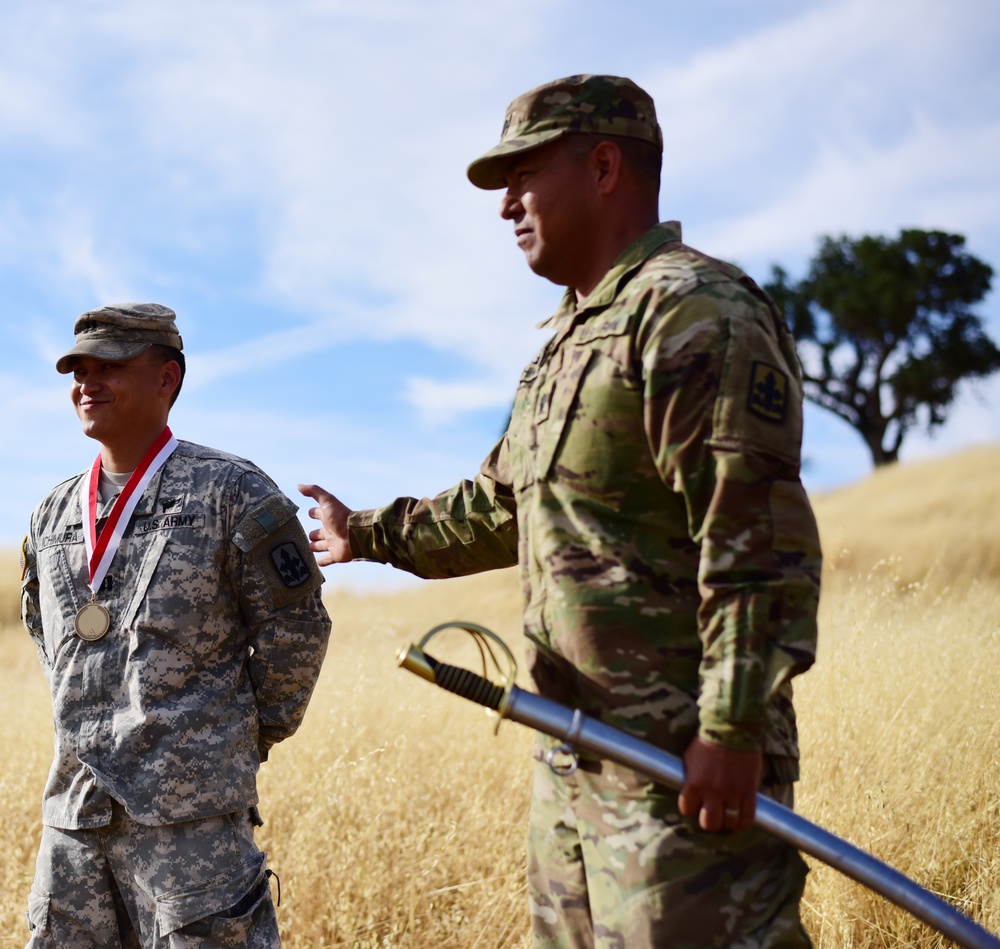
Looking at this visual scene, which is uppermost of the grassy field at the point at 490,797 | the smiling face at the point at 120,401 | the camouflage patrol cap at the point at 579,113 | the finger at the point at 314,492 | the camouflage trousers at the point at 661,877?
the camouflage patrol cap at the point at 579,113

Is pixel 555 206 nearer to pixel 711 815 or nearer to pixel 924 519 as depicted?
pixel 711 815

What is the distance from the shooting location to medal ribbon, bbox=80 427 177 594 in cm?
335

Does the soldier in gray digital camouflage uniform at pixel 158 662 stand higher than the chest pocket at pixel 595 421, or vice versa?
the chest pocket at pixel 595 421

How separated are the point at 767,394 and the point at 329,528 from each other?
131 centimetres

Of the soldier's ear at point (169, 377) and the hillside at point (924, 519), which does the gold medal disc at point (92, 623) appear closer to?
the soldier's ear at point (169, 377)

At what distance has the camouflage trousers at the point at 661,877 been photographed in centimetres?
207

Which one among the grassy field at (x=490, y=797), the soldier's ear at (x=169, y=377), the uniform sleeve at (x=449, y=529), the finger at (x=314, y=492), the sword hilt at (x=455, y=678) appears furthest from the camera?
the grassy field at (x=490, y=797)

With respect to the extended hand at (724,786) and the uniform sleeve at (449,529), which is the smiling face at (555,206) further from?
the extended hand at (724,786)

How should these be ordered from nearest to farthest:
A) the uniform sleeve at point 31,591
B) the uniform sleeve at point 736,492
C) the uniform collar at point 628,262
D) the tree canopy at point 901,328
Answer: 1. the uniform sleeve at point 736,492
2. the uniform collar at point 628,262
3. the uniform sleeve at point 31,591
4. the tree canopy at point 901,328

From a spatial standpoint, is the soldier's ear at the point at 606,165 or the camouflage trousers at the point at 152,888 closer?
the soldier's ear at the point at 606,165

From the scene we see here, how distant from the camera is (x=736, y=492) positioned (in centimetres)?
202

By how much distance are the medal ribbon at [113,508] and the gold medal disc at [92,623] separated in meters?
0.06

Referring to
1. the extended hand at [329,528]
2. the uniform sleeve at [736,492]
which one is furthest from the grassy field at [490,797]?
the uniform sleeve at [736,492]

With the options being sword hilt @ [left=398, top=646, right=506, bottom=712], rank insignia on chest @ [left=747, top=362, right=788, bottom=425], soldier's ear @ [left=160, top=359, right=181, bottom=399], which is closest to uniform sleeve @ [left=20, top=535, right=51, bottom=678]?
soldier's ear @ [left=160, top=359, right=181, bottom=399]
